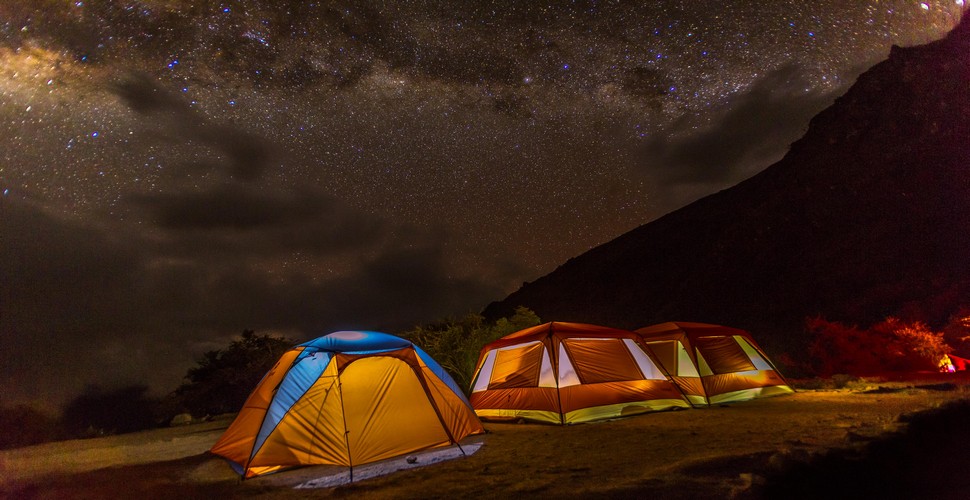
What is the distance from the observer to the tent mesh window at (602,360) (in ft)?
32.1

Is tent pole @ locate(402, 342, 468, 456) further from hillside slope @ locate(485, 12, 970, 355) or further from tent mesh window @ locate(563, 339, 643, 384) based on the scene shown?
hillside slope @ locate(485, 12, 970, 355)

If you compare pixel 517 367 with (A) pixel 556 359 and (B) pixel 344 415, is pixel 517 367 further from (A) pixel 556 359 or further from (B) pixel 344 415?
(B) pixel 344 415

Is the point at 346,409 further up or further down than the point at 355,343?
further down

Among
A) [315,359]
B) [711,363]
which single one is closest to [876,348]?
[711,363]

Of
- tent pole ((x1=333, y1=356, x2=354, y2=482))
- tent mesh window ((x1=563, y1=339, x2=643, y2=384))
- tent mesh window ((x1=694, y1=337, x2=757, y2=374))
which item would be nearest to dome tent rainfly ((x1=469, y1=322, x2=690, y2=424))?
tent mesh window ((x1=563, y1=339, x2=643, y2=384))

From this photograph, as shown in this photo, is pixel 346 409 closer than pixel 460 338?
Yes

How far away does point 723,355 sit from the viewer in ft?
39.4

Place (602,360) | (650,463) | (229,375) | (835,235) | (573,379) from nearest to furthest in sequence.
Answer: (650,463) → (573,379) → (602,360) → (229,375) → (835,235)

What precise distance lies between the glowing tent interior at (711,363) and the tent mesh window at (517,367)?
8.65ft

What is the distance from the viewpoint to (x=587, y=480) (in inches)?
206

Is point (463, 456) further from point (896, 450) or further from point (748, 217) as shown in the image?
point (748, 217)

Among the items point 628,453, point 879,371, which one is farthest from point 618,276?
point 628,453

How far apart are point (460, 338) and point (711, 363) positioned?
7.98 meters

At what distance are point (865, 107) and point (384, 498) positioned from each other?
60557mm
